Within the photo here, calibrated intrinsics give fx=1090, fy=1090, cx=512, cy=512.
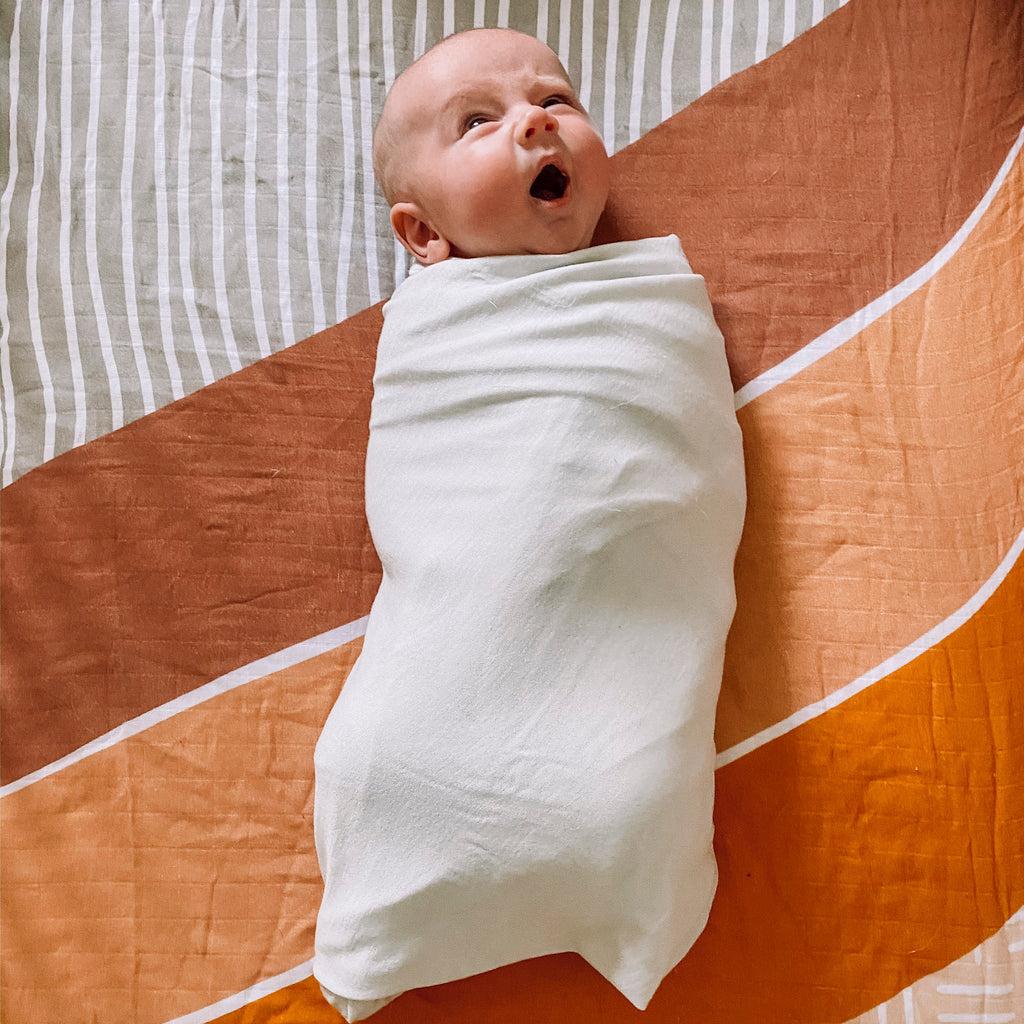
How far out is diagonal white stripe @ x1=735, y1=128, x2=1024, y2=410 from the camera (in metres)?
1.06

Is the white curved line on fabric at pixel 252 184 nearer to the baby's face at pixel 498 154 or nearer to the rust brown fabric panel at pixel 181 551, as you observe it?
the rust brown fabric panel at pixel 181 551

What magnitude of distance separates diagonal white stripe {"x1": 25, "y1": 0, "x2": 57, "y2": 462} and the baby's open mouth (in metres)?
0.51

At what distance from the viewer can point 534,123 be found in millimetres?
936

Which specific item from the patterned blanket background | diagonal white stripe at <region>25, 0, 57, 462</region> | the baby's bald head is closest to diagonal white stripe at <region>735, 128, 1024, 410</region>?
the patterned blanket background

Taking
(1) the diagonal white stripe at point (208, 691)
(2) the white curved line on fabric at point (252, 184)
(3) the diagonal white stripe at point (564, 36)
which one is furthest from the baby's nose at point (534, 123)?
(1) the diagonal white stripe at point (208, 691)

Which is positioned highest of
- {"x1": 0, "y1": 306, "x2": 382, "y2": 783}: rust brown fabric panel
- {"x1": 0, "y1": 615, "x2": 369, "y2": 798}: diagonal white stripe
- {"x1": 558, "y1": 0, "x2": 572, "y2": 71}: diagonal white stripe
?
{"x1": 558, "y1": 0, "x2": 572, "y2": 71}: diagonal white stripe

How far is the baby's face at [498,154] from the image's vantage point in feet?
3.11

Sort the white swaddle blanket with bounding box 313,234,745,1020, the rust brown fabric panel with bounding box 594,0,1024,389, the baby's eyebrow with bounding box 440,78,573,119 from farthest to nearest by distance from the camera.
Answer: the rust brown fabric panel with bounding box 594,0,1024,389 → the baby's eyebrow with bounding box 440,78,573,119 → the white swaddle blanket with bounding box 313,234,745,1020

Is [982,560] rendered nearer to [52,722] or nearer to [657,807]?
[657,807]

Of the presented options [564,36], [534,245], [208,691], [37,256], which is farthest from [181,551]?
[564,36]

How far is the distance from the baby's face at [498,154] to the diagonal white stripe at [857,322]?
221 mm

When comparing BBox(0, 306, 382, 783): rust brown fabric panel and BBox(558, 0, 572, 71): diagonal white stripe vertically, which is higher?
BBox(558, 0, 572, 71): diagonal white stripe

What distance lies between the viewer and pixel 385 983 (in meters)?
0.89

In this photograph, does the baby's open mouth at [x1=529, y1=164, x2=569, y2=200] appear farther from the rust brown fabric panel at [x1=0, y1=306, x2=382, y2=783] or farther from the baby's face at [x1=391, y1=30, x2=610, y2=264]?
the rust brown fabric panel at [x1=0, y1=306, x2=382, y2=783]
